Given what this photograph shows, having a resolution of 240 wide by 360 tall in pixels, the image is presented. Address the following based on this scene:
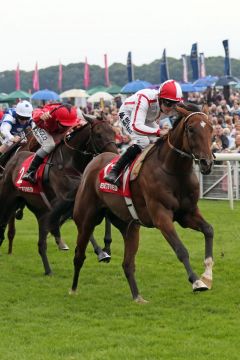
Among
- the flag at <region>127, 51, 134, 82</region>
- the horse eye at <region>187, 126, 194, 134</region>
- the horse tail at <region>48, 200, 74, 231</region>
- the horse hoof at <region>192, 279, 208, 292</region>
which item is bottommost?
the flag at <region>127, 51, 134, 82</region>

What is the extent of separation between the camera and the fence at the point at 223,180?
50.6 feet

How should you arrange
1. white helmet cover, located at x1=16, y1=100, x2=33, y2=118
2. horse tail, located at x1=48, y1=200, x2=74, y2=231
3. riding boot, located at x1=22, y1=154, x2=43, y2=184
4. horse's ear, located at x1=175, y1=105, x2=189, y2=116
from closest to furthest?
horse's ear, located at x1=175, y1=105, x2=189, y2=116
horse tail, located at x1=48, y1=200, x2=74, y2=231
riding boot, located at x1=22, y1=154, x2=43, y2=184
white helmet cover, located at x1=16, y1=100, x2=33, y2=118

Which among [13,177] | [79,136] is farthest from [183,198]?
[13,177]

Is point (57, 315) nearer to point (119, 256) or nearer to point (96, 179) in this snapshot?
point (96, 179)

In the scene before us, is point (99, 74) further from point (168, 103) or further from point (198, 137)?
point (198, 137)

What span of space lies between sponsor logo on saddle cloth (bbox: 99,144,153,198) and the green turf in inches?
41.3

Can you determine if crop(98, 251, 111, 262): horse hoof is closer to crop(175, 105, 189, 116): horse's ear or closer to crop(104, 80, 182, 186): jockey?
crop(104, 80, 182, 186): jockey

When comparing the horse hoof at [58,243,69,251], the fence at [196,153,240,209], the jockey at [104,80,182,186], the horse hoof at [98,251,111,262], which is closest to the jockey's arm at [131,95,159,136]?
the jockey at [104,80,182,186]

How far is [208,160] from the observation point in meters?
6.69

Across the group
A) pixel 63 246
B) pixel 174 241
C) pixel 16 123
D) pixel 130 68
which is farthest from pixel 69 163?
pixel 130 68

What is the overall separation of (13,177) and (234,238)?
3515 millimetres

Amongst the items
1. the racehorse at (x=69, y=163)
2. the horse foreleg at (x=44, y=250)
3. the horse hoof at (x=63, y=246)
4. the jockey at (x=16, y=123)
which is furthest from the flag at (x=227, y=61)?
the horse foreleg at (x=44, y=250)

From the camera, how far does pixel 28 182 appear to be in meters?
9.72

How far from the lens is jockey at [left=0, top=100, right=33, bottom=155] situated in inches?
440
